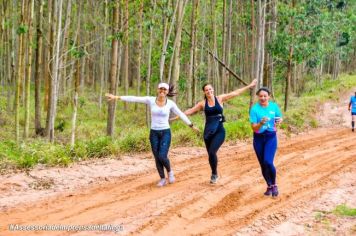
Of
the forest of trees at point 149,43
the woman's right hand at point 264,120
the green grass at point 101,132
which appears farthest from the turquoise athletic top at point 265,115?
the forest of trees at point 149,43

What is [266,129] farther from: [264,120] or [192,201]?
[192,201]

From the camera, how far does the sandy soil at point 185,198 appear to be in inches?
237

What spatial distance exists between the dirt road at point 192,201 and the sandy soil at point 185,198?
0.04 feet

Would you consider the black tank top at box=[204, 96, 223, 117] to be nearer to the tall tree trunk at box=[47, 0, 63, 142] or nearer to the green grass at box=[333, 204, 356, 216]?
the green grass at box=[333, 204, 356, 216]

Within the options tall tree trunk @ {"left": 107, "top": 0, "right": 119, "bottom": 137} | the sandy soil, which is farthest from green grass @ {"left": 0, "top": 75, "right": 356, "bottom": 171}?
tall tree trunk @ {"left": 107, "top": 0, "right": 119, "bottom": 137}

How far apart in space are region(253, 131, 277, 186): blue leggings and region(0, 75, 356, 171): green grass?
3892mm

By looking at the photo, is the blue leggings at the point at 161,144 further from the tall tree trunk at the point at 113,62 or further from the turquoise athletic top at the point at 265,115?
the tall tree trunk at the point at 113,62

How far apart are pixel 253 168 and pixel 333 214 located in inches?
127

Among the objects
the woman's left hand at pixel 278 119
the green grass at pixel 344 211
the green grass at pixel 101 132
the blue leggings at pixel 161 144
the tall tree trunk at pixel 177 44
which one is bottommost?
the green grass at pixel 101 132

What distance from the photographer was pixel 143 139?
38.3ft

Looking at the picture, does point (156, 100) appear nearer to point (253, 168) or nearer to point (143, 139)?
point (253, 168)

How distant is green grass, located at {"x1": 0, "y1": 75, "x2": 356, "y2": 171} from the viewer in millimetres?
9297

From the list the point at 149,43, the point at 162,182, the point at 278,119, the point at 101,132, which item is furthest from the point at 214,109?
the point at 101,132

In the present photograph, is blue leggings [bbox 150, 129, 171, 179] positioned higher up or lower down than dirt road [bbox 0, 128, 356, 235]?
higher up
